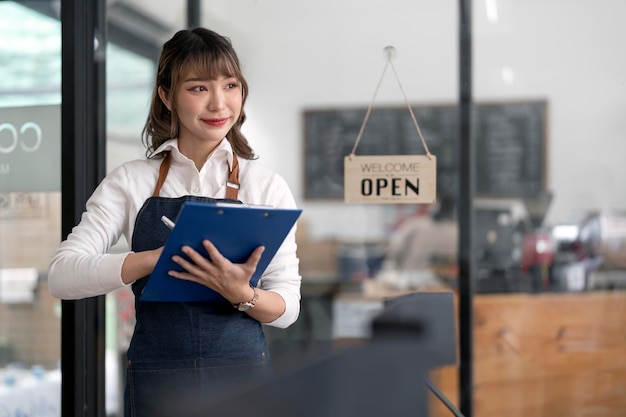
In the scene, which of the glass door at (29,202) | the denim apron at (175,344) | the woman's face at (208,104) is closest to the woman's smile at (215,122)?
the woman's face at (208,104)

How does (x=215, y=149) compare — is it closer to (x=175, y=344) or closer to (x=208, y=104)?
(x=208, y=104)

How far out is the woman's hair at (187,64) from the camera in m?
1.76

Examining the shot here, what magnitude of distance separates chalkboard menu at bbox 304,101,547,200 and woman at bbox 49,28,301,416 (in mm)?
1144

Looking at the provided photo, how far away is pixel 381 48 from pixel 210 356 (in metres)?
1.62

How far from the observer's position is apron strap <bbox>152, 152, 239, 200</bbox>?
5.94 ft

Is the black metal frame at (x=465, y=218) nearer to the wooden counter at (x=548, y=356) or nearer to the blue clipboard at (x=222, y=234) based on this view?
the wooden counter at (x=548, y=356)

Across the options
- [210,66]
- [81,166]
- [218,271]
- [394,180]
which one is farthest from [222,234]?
[81,166]

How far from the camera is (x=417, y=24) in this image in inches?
119

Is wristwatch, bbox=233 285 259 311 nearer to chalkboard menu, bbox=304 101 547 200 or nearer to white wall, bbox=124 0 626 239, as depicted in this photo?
chalkboard menu, bbox=304 101 547 200

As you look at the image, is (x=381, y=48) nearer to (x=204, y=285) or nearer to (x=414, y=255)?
(x=414, y=255)

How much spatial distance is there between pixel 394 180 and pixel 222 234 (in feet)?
4.32

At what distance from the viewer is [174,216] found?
69.8 inches

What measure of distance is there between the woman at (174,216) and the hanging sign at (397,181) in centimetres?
92

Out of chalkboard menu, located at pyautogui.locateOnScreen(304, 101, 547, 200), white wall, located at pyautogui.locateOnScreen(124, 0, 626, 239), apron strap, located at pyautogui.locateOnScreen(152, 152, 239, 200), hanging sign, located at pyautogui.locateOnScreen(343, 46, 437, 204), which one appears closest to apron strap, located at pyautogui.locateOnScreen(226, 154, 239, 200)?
apron strap, located at pyautogui.locateOnScreen(152, 152, 239, 200)
